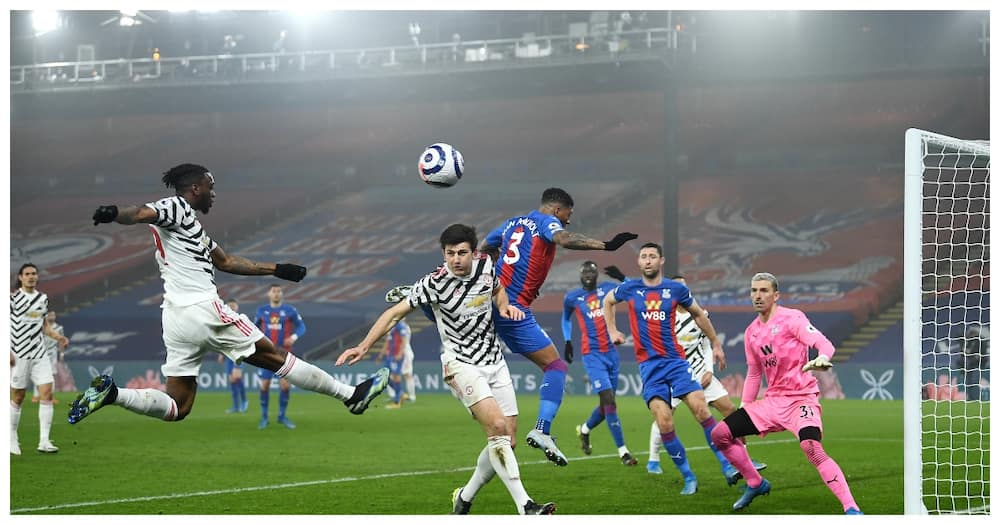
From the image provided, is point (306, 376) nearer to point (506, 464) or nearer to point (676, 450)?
point (506, 464)

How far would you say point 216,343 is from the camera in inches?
314

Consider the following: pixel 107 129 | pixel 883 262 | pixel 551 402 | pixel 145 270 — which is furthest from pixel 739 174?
pixel 551 402

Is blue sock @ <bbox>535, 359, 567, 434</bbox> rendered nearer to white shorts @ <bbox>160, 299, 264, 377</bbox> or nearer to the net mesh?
white shorts @ <bbox>160, 299, 264, 377</bbox>

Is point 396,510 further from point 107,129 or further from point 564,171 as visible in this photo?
point 107,129

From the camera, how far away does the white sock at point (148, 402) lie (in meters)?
7.82

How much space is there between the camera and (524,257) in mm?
9227

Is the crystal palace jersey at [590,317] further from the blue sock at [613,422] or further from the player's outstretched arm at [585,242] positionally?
the player's outstretched arm at [585,242]

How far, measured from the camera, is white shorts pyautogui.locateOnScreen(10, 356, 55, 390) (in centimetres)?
1352

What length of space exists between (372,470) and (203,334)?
14.2ft

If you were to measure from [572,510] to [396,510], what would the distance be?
135 cm

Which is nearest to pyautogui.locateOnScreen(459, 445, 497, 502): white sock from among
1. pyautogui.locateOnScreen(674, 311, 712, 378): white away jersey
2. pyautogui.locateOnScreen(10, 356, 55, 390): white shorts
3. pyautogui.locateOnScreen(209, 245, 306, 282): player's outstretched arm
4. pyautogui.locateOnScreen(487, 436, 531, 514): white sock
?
pyautogui.locateOnScreen(487, 436, 531, 514): white sock

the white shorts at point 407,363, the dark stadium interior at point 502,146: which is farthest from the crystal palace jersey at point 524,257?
the dark stadium interior at point 502,146

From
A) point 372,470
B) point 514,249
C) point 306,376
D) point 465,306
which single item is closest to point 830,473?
point 465,306

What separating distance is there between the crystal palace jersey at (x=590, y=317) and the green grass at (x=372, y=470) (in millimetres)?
1234
